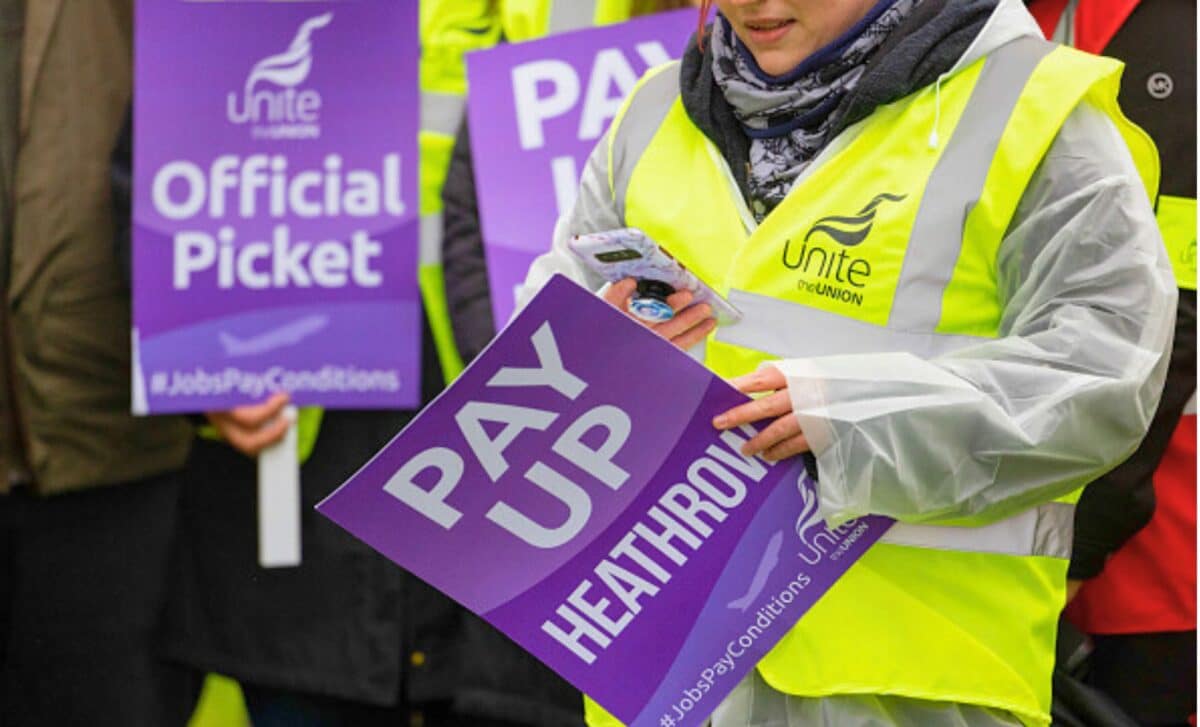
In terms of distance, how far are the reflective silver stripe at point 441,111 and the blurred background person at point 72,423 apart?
655 millimetres

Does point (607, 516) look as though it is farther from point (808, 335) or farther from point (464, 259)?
point (464, 259)

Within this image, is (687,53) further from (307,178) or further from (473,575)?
(307,178)

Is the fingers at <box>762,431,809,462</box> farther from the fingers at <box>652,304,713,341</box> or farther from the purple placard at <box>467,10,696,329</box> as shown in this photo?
the purple placard at <box>467,10,696,329</box>

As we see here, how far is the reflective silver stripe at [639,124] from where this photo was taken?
2402 mm

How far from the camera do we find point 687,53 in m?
2.43

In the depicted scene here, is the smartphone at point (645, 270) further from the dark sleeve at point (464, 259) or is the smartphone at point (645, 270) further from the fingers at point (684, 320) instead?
the dark sleeve at point (464, 259)

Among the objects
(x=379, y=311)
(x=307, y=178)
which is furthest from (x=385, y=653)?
(x=307, y=178)

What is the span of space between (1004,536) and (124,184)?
1920 millimetres

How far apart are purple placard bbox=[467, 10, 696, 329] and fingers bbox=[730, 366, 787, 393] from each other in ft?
3.90

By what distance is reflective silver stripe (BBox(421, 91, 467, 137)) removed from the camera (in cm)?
335

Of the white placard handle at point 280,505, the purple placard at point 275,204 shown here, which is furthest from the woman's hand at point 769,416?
the white placard handle at point 280,505

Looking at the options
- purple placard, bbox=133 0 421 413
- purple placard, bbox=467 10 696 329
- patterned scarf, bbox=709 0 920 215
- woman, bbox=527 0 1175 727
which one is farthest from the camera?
purple placard, bbox=133 0 421 413

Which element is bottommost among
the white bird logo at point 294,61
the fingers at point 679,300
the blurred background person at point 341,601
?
the blurred background person at point 341,601

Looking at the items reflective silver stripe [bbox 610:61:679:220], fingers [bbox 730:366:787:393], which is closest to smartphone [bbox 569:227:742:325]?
fingers [bbox 730:366:787:393]
